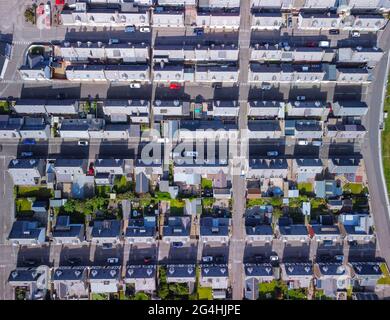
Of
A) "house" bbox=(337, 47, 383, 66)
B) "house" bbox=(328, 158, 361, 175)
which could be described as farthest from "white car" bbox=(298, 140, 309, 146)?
"house" bbox=(337, 47, 383, 66)

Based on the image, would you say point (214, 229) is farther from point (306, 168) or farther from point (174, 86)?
point (174, 86)

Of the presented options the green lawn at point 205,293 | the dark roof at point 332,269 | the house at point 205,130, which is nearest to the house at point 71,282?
the green lawn at point 205,293

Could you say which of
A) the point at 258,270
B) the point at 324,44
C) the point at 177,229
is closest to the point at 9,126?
the point at 177,229

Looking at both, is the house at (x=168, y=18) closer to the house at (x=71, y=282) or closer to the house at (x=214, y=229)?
the house at (x=214, y=229)

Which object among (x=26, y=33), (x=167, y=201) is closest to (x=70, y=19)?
(x=26, y=33)

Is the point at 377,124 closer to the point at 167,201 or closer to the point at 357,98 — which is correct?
the point at 357,98

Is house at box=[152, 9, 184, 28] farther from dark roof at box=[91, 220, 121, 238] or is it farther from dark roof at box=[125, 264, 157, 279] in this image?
dark roof at box=[125, 264, 157, 279]
